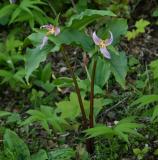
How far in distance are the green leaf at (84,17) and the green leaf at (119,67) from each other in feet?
0.73

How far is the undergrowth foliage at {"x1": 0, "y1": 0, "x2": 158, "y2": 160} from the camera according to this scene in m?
2.53

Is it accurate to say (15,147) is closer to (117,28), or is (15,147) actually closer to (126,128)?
(126,128)

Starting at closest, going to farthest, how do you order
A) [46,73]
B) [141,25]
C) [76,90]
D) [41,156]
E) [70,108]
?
[41,156], [76,90], [70,108], [46,73], [141,25]

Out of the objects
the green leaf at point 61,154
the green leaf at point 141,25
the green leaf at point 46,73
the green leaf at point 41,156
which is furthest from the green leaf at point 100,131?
the green leaf at point 141,25

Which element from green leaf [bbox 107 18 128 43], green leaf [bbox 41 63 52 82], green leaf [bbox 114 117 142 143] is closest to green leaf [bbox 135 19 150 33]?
green leaf [bbox 41 63 52 82]

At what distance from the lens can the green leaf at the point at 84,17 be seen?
8.10 ft

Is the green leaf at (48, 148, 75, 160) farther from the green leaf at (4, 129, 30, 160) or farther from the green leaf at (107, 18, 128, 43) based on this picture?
the green leaf at (107, 18, 128, 43)

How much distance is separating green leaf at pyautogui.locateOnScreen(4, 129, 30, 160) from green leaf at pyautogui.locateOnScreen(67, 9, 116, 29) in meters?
0.72

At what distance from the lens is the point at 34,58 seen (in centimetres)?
254

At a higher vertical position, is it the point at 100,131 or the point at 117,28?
the point at 117,28

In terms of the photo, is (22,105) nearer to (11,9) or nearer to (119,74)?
(11,9)

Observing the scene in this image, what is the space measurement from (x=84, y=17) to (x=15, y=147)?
815mm

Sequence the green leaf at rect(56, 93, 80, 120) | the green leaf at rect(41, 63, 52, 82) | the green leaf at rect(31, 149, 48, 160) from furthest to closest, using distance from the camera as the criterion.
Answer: the green leaf at rect(41, 63, 52, 82) < the green leaf at rect(56, 93, 80, 120) < the green leaf at rect(31, 149, 48, 160)

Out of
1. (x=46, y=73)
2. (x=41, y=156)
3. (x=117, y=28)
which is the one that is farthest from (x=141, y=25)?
(x=41, y=156)
